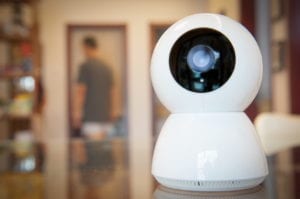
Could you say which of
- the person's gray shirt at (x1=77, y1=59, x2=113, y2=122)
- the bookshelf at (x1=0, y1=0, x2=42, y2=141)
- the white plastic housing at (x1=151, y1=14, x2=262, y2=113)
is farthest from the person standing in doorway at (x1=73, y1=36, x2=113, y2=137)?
the white plastic housing at (x1=151, y1=14, x2=262, y2=113)

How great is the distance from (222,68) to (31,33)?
141 inches

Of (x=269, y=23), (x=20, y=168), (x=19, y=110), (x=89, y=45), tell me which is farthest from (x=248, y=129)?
(x=89, y=45)

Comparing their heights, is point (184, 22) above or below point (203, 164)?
above

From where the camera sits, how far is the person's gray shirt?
4.70 m

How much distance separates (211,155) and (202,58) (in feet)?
0.37

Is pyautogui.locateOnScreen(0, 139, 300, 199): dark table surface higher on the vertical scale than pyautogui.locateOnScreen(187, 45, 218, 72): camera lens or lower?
lower

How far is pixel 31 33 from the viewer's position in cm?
384

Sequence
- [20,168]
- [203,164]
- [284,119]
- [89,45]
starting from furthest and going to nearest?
[89,45], [284,119], [20,168], [203,164]

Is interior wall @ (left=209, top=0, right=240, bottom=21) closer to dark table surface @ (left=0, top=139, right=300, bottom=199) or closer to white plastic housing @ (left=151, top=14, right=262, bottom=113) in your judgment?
dark table surface @ (left=0, top=139, right=300, bottom=199)

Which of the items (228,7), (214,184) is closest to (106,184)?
(214,184)

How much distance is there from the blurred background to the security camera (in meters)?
0.13

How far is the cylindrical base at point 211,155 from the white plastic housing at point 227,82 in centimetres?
1

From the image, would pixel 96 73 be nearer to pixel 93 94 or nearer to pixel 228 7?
pixel 93 94

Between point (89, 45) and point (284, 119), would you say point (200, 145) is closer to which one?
point (284, 119)
